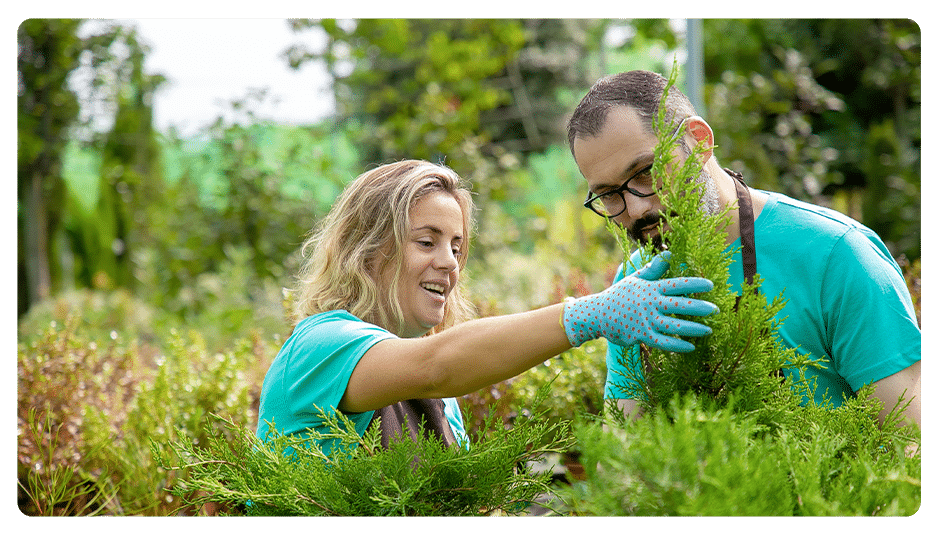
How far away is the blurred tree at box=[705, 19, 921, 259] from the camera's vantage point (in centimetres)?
970

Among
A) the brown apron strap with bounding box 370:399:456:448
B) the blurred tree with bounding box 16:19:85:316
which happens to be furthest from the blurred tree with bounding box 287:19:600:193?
the brown apron strap with bounding box 370:399:456:448

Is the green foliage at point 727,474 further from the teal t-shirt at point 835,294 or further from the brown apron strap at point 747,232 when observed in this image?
the brown apron strap at point 747,232

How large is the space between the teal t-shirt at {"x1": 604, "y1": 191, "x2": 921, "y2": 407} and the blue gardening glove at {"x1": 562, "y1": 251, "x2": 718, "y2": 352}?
0.64 meters

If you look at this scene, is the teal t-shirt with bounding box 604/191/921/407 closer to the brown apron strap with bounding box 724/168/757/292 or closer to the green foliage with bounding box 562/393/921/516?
the brown apron strap with bounding box 724/168/757/292

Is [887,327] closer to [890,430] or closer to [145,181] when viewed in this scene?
[890,430]

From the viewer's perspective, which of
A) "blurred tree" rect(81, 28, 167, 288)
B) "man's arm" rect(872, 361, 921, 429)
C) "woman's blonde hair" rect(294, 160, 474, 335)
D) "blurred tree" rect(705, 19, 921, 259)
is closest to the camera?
"man's arm" rect(872, 361, 921, 429)

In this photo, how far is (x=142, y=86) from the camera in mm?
8844

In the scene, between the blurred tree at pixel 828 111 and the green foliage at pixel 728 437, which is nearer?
the green foliage at pixel 728 437

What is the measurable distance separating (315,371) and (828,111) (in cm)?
1257

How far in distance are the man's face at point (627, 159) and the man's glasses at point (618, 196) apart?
0.04ft

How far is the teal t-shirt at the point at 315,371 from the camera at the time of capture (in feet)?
7.25

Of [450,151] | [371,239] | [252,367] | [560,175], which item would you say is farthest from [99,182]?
[371,239]

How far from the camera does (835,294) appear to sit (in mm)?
2559

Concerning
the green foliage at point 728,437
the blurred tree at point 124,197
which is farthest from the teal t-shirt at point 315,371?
the blurred tree at point 124,197
